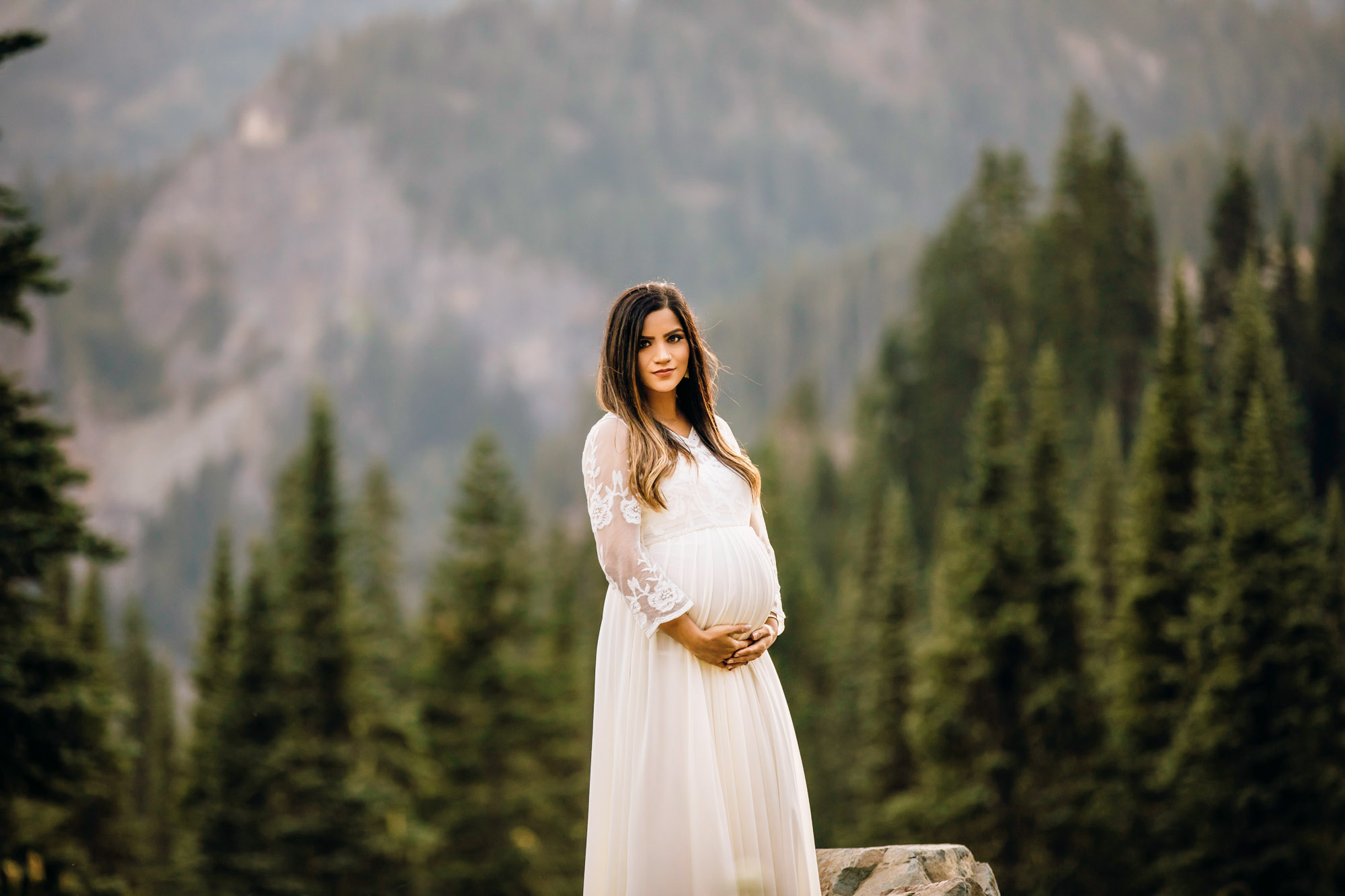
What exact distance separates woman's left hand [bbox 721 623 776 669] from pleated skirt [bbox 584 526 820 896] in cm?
9

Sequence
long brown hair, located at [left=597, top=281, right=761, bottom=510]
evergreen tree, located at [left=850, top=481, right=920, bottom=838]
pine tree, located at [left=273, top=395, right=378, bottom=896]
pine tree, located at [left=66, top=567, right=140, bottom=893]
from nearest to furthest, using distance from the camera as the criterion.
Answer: long brown hair, located at [left=597, top=281, right=761, bottom=510] < pine tree, located at [left=273, top=395, right=378, bottom=896] < pine tree, located at [left=66, top=567, right=140, bottom=893] < evergreen tree, located at [left=850, top=481, right=920, bottom=838]

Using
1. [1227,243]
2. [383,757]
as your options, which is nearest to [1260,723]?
[383,757]

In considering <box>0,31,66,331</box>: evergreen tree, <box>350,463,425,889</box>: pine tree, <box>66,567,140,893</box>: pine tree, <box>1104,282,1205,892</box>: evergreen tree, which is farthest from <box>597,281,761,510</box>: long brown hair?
<box>1104,282,1205,892</box>: evergreen tree

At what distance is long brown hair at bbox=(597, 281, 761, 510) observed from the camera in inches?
202

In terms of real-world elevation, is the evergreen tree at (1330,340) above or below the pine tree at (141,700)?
above

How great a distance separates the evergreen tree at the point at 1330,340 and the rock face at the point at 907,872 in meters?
33.4

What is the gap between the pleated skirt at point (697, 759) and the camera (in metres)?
5.04

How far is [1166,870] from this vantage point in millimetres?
25562

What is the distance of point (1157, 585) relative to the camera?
1179 inches

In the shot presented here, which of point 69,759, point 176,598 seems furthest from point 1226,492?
point 176,598

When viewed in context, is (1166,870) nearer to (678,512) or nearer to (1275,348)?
(1275,348)

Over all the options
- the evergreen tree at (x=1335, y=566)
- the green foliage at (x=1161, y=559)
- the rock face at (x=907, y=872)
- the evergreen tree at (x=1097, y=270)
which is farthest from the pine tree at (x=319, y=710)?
the evergreen tree at (x=1097, y=270)

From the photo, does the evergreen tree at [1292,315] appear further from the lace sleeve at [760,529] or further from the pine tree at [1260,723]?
the lace sleeve at [760,529]

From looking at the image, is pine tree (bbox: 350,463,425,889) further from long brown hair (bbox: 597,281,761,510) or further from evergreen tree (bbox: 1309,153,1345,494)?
evergreen tree (bbox: 1309,153,1345,494)
